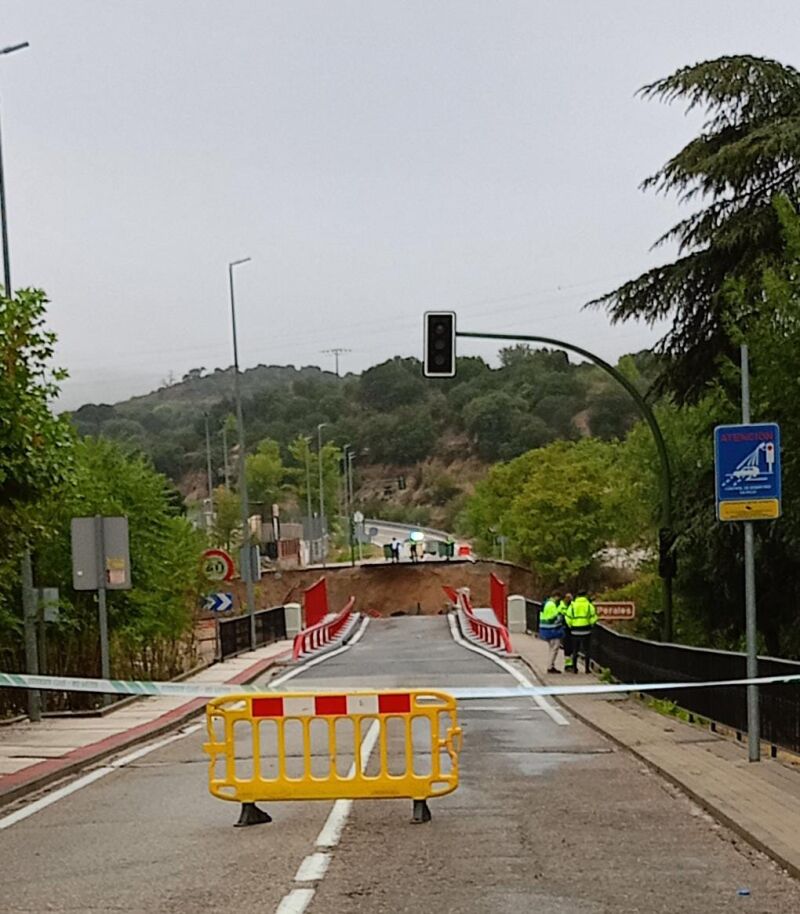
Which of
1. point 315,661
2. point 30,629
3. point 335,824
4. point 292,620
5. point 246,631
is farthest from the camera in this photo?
point 292,620

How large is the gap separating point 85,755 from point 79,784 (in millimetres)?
2259

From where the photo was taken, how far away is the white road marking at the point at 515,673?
2153 centimetres

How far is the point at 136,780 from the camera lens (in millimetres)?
15180

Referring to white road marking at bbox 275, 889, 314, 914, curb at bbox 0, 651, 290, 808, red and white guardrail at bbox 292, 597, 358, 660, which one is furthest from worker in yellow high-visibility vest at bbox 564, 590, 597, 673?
white road marking at bbox 275, 889, 314, 914

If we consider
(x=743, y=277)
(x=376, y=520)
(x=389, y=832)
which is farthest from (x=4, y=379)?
(x=376, y=520)

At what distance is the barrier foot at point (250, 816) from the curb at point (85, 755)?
3252mm

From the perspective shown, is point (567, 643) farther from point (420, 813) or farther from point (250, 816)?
point (250, 816)

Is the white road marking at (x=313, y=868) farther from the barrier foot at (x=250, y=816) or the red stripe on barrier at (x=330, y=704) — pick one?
the red stripe on barrier at (x=330, y=704)

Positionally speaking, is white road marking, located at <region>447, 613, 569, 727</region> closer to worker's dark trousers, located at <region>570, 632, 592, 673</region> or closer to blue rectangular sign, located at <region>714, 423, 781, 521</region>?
worker's dark trousers, located at <region>570, 632, 592, 673</region>

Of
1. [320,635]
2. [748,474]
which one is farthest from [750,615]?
[320,635]

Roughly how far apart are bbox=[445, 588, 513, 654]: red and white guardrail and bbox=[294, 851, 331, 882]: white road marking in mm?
30931

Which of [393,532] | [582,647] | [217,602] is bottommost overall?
[393,532]

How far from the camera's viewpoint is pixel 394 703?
37.3 ft

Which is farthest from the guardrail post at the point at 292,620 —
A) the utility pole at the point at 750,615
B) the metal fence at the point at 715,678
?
the utility pole at the point at 750,615
